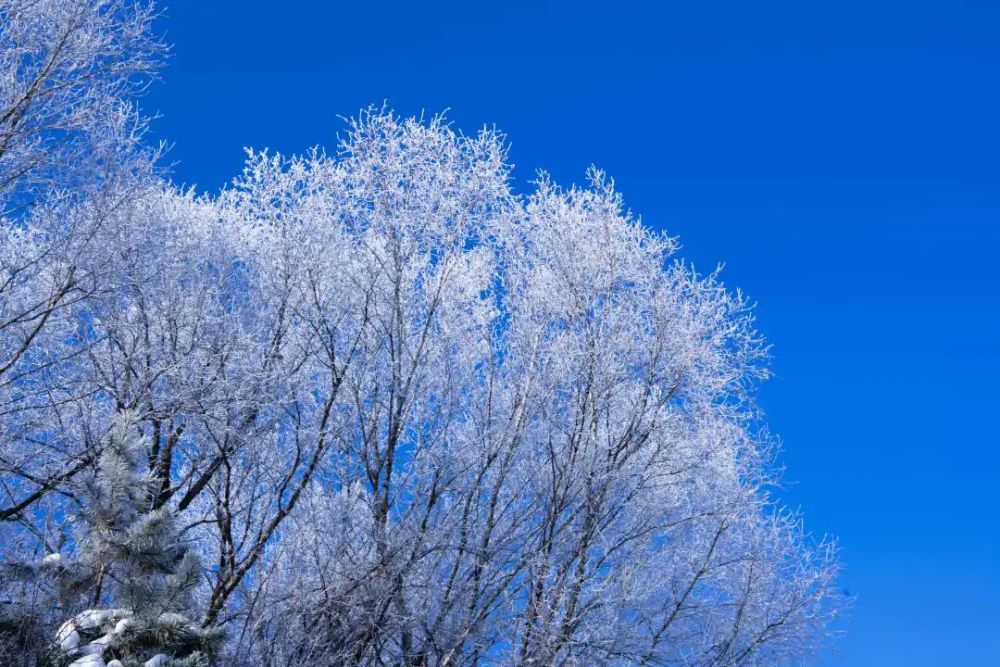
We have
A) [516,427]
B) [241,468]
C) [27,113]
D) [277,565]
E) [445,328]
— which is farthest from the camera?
[241,468]

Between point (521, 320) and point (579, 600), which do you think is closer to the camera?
point (579, 600)

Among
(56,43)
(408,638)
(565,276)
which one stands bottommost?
(408,638)

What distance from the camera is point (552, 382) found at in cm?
1262

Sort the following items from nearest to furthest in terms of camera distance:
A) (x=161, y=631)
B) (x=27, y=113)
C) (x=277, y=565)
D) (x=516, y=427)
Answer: (x=161, y=631) < (x=27, y=113) < (x=277, y=565) < (x=516, y=427)

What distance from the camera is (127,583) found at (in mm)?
8992

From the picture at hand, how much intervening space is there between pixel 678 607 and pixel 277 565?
210 inches

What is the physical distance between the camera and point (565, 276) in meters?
13.4

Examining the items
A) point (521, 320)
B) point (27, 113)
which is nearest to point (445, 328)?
point (521, 320)

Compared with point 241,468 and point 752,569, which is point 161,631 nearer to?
point 241,468

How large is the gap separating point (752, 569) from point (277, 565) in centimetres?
675

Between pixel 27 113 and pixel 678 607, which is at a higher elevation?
pixel 27 113

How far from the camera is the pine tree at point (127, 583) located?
29.0 ft

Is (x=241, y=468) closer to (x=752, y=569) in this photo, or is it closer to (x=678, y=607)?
(x=678, y=607)

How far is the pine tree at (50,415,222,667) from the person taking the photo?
884cm
